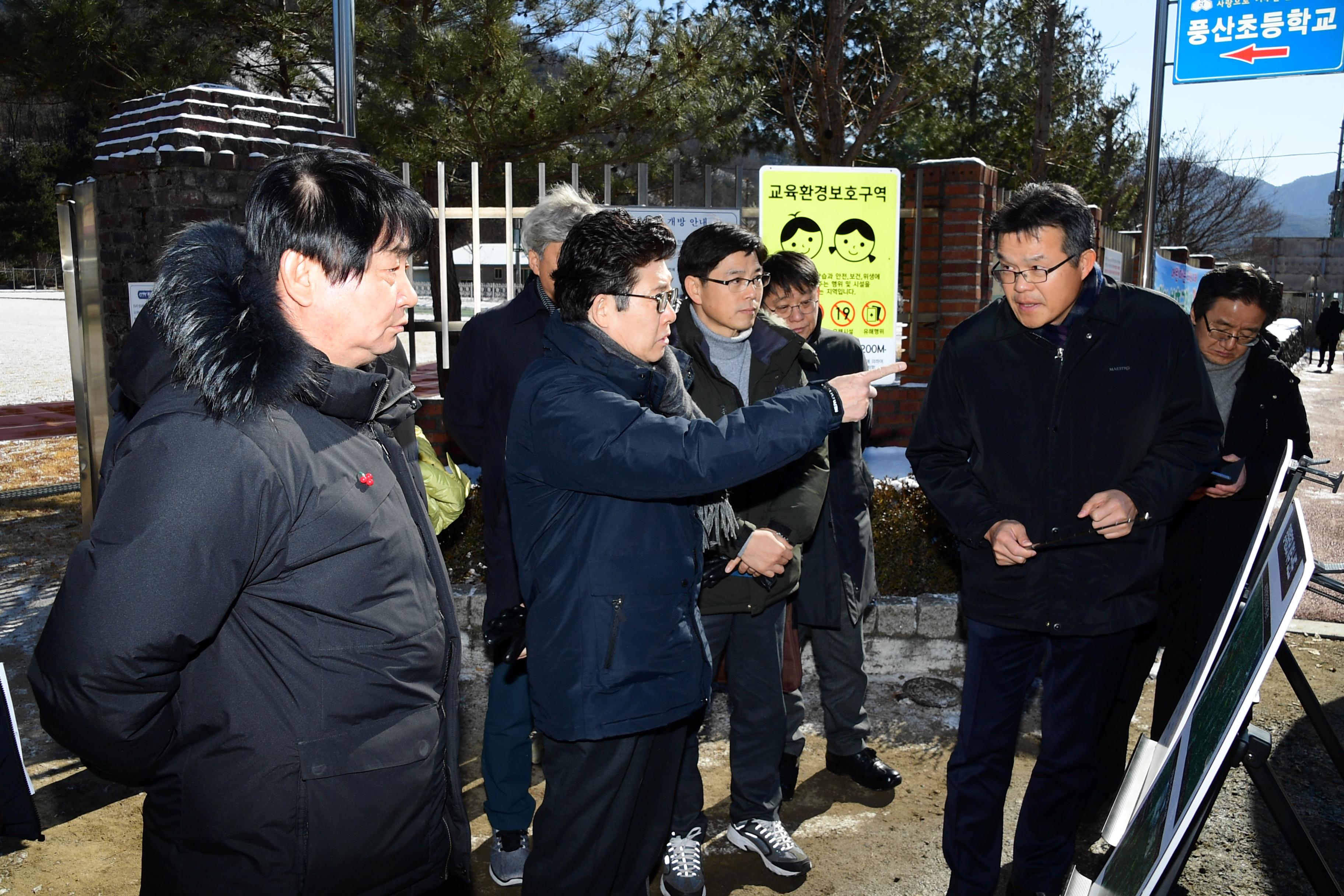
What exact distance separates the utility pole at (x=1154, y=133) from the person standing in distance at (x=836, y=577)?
5.98 meters

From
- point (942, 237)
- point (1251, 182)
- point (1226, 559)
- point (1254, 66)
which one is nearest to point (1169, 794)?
point (1226, 559)

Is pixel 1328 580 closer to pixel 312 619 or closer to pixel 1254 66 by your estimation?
pixel 312 619

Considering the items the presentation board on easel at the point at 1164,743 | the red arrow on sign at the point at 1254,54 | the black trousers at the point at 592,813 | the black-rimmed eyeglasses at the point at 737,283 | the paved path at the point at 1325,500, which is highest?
the red arrow on sign at the point at 1254,54

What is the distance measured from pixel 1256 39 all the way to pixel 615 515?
32.7ft

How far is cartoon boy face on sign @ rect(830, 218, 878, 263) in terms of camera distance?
21.0 feet

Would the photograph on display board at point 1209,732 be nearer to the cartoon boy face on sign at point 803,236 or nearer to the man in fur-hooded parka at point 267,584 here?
the man in fur-hooded parka at point 267,584

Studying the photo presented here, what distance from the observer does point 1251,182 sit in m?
37.9

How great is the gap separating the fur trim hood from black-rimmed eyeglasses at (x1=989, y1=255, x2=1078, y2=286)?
6.25 ft

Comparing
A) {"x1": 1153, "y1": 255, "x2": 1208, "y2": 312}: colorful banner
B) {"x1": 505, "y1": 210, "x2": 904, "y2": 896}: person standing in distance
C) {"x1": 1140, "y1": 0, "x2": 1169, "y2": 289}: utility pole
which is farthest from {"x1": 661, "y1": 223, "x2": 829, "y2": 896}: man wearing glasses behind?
{"x1": 1153, "y1": 255, "x2": 1208, "y2": 312}: colorful banner

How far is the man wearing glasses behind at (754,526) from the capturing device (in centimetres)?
312

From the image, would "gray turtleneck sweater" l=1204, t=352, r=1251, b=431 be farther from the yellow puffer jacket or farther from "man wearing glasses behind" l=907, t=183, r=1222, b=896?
the yellow puffer jacket

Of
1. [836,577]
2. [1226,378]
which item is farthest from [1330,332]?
[836,577]

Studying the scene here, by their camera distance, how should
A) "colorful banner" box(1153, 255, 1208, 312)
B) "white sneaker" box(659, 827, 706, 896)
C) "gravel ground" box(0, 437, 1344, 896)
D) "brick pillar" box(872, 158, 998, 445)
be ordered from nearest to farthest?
"white sneaker" box(659, 827, 706, 896), "gravel ground" box(0, 437, 1344, 896), "brick pillar" box(872, 158, 998, 445), "colorful banner" box(1153, 255, 1208, 312)

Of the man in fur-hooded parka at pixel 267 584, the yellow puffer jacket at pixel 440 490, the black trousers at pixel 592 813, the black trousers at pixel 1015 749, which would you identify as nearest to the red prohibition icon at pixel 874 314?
the yellow puffer jacket at pixel 440 490
